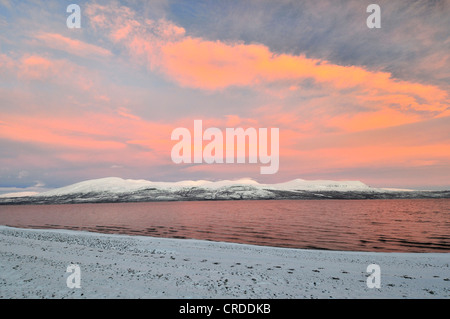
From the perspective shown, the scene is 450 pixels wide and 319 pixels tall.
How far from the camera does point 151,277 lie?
13320 mm

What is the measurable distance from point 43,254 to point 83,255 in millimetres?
3087

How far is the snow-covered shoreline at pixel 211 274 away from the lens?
11242 mm

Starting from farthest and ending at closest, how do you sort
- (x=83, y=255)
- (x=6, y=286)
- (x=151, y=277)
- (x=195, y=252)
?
(x=195, y=252)
(x=83, y=255)
(x=151, y=277)
(x=6, y=286)

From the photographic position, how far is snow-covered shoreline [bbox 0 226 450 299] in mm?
11242

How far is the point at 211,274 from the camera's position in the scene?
46.2ft
